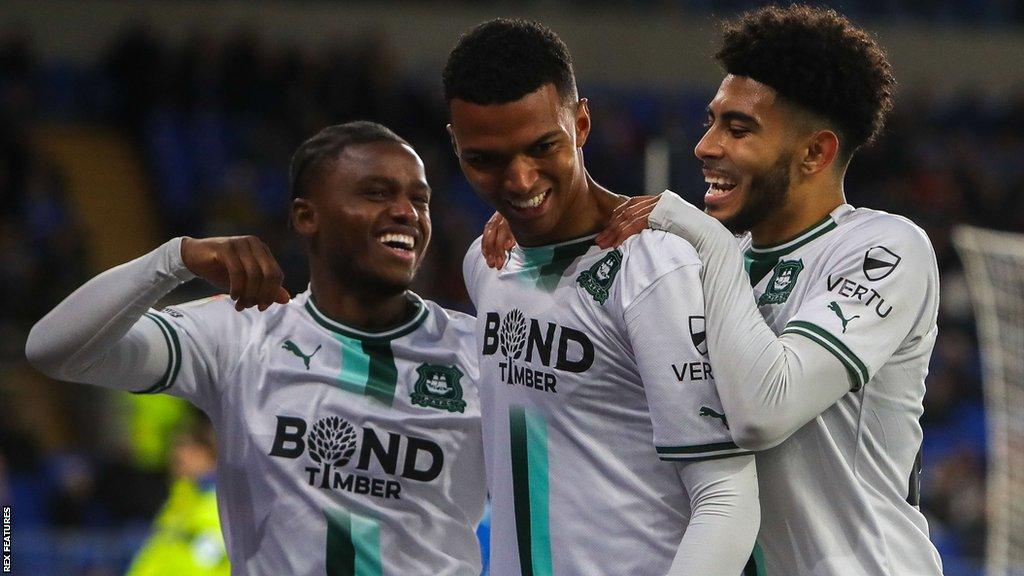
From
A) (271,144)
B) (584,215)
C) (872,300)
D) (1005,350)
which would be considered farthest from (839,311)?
(271,144)

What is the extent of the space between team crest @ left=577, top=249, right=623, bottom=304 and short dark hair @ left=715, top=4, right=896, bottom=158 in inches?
25.6

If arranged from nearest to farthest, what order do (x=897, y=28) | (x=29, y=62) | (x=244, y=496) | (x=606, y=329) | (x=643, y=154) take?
(x=606, y=329) < (x=244, y=496) < (x=29, y=62) < (x=643, y=154) < (x=897, y=28)

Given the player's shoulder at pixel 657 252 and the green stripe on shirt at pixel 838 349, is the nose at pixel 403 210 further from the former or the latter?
the green stripe on shirt at pixel 838 349

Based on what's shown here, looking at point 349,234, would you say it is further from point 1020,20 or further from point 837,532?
point 1020,20

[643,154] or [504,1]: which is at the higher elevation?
[504,1]

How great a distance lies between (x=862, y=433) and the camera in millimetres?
3033

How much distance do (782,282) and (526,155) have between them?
692 mm

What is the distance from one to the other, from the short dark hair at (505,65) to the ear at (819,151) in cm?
62

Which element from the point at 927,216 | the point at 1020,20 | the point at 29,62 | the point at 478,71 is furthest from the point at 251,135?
the point at 478,71

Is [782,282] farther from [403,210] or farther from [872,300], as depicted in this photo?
[403,210]

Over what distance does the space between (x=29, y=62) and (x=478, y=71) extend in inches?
456

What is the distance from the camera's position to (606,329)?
2914 millimetres

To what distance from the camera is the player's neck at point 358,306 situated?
3.84 m

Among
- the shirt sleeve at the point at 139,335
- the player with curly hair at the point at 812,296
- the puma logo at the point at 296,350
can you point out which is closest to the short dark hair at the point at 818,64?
the player with curly hair at the point at 812,296
